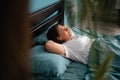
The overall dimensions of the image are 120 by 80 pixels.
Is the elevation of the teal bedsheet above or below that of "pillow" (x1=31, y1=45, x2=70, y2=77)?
below

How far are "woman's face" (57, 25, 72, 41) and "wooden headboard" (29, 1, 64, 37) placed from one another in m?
0.19

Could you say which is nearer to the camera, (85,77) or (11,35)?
(11,35)

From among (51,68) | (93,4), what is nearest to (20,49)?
(93,4)

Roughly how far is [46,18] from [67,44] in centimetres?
39

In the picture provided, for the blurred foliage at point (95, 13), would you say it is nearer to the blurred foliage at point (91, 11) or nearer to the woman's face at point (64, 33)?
the blurred foliage at point (91, 11)

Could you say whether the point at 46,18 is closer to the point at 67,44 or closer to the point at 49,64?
the point at 67,44

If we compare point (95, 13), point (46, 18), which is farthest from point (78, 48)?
point (95, 13)

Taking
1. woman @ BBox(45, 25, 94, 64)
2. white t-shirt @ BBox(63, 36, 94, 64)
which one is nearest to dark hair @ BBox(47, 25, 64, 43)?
woman @ BBox(45, 25, 94, 64)

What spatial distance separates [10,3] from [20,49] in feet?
0.28

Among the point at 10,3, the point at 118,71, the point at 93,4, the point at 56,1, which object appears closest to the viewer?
the point at 10,3

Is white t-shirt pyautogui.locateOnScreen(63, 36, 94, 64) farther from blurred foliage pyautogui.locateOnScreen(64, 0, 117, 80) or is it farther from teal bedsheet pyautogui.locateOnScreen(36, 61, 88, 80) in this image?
blurred foliage pyautogui.locateOnScreen(64, 0, 117, 80)

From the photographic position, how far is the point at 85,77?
1579 mm

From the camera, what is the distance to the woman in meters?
1.87

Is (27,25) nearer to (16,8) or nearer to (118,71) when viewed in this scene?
(16,8)
